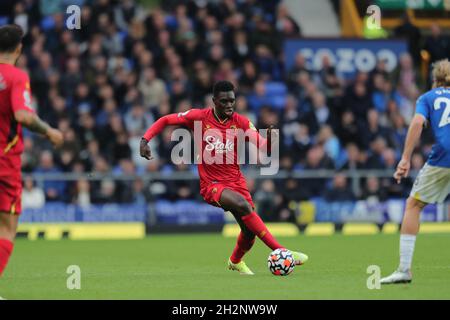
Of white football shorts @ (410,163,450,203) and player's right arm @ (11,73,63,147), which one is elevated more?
player's right arm @ (11,73,63,147)

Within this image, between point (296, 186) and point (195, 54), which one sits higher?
point (195, 54)

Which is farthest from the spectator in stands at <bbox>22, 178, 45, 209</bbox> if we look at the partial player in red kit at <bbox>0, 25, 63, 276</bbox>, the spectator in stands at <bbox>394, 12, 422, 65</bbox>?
the partial player in red kit at <bbox>0, 25, 63, 276</bbox>

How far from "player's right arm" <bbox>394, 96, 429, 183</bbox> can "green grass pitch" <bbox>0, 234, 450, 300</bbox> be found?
1191mm

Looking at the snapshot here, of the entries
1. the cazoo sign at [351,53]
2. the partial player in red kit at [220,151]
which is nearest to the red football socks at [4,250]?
the partial player in red kit at [220,151]

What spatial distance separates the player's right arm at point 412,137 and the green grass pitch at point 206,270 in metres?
1.19

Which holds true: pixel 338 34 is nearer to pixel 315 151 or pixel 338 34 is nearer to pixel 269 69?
pixel 269 69

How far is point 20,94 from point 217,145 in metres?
4.23

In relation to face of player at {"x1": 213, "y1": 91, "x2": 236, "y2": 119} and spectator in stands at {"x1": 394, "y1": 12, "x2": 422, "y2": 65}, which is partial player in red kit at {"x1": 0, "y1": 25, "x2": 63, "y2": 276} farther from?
spectator in stands at {"x1": 394, "y1": 12, "x2": 422, "y2": 65}

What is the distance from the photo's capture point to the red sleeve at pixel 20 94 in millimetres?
9898

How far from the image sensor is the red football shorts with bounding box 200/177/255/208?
1349cm

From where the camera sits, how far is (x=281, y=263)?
12.9m

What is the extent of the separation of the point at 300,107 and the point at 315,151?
1526mm

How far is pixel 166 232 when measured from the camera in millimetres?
23984
